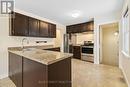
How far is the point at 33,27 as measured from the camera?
406 cm

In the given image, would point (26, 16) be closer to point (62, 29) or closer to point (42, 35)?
point (42, 35)

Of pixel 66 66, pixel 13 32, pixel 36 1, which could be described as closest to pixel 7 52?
pixel 13 32

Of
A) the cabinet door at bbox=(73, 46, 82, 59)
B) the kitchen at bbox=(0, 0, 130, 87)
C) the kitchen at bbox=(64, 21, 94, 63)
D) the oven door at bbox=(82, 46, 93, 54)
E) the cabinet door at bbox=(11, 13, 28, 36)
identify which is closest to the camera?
the kitchen at bbox=(0, 0, 130, 87)

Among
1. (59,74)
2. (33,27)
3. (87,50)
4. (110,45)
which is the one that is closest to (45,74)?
(59,74)

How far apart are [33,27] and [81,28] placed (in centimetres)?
309

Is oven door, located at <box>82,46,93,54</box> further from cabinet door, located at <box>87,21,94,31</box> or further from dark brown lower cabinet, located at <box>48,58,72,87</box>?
dark brown lower cabinet, located at <box>48,58,72,87</box>

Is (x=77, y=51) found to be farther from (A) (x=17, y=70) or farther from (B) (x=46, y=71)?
(B) (x=46, y=71)

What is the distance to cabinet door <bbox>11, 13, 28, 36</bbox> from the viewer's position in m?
3.35

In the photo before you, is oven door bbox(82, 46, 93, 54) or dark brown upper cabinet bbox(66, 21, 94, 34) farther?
dark brown upper cabinet bbox(66, 21, 94, 34)

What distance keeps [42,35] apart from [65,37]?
252cm

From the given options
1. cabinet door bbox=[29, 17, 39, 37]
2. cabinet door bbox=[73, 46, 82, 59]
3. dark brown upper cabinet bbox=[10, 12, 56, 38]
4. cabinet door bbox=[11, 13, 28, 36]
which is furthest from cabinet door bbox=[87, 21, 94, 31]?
cabinet door bbox=[11, 13, 28, 36]

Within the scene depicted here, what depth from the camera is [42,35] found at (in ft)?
14.9

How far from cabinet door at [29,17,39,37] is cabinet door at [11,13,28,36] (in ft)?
0.66

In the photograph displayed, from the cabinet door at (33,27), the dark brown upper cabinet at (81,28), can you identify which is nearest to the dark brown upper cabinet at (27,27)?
the cabinet door at (33,27)
